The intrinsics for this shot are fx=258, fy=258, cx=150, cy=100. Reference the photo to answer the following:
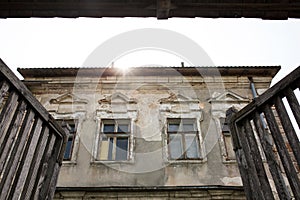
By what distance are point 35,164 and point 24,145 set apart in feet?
0.76

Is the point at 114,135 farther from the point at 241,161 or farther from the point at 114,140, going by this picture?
the point at 241,161

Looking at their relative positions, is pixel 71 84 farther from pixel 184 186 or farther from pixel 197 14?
pixel 197 14

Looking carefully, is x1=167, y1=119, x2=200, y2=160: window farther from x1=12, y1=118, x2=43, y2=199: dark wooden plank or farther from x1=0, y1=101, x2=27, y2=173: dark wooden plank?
x1=0, y1=101, x2=27, y2=173: dark wooden plank

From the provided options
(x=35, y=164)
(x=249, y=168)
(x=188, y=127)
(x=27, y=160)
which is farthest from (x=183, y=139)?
(x=27, y=160)

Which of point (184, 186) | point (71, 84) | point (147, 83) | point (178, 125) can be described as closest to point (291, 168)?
point (184, 186)

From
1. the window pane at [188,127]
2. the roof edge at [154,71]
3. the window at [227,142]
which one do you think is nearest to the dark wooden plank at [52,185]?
the window at [227,142]

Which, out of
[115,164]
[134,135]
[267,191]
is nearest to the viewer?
[267,191]

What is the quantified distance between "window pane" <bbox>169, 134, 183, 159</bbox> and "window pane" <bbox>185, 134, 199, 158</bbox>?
0.21 meters

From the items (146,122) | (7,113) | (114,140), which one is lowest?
(7,113)

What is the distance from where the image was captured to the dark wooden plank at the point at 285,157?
6.91ft

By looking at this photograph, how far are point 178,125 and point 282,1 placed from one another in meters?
6.01

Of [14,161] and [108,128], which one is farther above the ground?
[108,128]

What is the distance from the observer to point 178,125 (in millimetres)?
8594

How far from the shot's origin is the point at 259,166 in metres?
2.53
